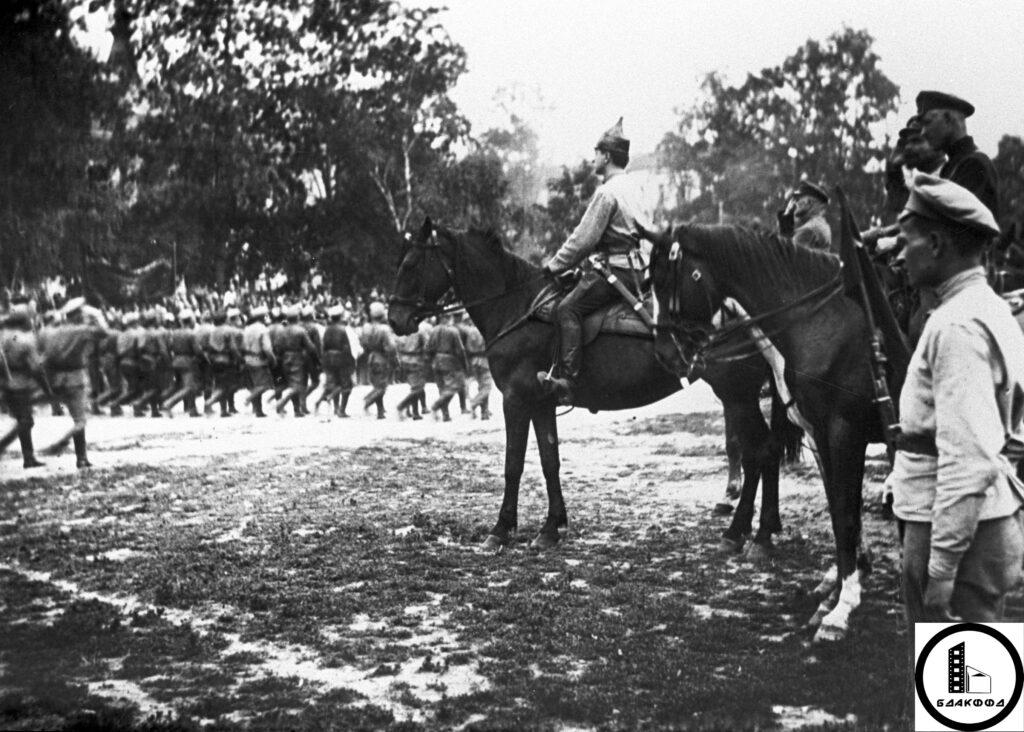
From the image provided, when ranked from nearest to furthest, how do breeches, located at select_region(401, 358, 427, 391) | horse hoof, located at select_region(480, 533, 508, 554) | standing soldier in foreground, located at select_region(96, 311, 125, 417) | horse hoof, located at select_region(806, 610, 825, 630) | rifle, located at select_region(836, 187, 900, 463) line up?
rifle, located at select_region(836, 187, 900, 463), horse hoof, located at select_region(806, 610, 825, 630), standing soldier in foreground, located at select_region(96, 311, 125, 417), horse hoof, located at select_region(480, 533, 508, 554), breeches, located at select_region(401, 358, 427, 391)

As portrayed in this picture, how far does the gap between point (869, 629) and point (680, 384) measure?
9.32 feet

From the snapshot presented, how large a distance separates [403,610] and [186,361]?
409cm

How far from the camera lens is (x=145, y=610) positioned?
5777mm

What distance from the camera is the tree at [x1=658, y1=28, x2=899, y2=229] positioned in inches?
265

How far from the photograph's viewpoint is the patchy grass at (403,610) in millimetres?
4680

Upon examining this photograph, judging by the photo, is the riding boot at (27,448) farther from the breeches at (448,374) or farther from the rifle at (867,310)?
the breeches at (448,374)

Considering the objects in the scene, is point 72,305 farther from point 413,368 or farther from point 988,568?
point 413,368

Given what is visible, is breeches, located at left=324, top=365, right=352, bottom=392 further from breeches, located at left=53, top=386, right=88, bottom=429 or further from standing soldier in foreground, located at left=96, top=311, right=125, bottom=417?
breeches, located at left=53, top=386, right=88, bottom=429

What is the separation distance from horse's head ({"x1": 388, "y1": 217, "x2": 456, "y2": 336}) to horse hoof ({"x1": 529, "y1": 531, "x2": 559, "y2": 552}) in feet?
6.37

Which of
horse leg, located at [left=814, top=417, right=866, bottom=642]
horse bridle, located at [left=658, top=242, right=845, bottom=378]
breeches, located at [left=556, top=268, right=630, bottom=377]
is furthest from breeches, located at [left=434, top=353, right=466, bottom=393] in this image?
horse leg, located at [left=814, top=417, right=866, bottom=642]

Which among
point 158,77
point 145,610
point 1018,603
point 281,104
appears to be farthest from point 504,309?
point 1018,603

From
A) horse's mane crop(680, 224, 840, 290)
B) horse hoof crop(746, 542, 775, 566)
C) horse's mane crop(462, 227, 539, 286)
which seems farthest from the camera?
horse's mane crop(462, 227, 539, 286)

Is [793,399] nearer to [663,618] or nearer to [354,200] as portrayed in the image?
[663,618]

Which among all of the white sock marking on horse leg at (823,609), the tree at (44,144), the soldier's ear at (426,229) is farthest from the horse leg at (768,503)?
the tree at (44,144)
